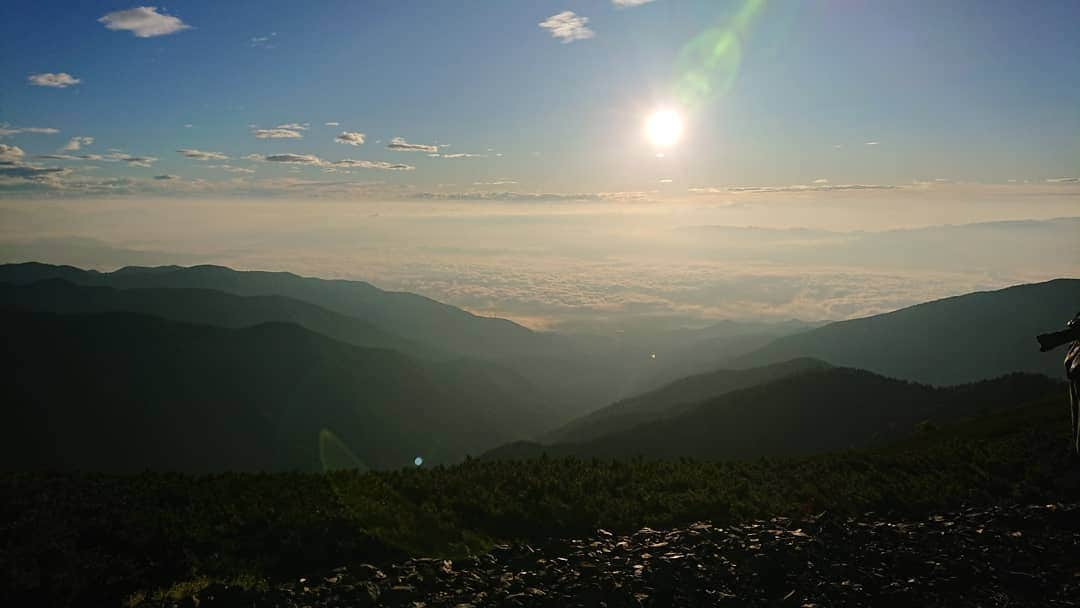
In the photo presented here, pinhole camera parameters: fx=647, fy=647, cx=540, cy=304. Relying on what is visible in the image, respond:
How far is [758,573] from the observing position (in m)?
12.8

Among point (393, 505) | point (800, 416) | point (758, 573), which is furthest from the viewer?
point (800, 416)

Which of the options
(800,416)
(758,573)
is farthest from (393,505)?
(800,416)

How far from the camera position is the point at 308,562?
46.0ft

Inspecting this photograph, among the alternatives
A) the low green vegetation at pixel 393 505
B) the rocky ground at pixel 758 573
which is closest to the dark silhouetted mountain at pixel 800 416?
the low green vegetation at pixel 393 505

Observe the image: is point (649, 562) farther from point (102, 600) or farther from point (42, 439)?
point (42, 439)

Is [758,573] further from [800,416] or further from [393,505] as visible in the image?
[800,416]

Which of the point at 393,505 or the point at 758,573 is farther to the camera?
the point at 393,505

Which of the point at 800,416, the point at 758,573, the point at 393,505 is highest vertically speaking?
the point at 758,573

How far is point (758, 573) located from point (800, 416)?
131m

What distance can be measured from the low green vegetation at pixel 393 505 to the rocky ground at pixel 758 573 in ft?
5.98

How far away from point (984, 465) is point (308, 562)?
2316 cm

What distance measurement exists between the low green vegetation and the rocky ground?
1.82m

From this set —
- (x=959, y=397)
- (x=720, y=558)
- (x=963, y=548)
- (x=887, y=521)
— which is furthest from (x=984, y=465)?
(x=959, y=397)

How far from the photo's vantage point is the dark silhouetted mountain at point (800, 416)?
107188 mm
